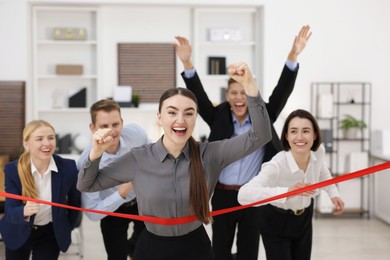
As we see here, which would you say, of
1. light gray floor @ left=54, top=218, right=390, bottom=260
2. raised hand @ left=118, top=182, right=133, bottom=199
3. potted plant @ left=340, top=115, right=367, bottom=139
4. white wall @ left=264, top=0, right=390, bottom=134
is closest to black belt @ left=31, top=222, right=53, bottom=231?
raised hand @ left=118, top=182, right=133, bottom=199

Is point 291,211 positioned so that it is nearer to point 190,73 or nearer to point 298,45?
point 298,45

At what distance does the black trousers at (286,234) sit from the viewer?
3484 millimetres

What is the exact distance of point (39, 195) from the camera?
3738mm

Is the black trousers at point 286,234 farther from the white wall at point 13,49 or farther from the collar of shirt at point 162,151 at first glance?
the white wall at point 13,49

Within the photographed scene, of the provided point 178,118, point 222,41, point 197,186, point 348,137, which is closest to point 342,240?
point 348,137

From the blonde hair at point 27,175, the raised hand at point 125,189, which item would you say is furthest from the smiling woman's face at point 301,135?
the blonde hair at point 27,175

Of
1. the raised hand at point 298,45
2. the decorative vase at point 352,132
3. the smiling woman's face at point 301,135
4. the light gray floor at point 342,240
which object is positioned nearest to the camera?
the smiling woman's face at point 301,135

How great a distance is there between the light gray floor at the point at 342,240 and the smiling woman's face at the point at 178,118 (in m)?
3.63

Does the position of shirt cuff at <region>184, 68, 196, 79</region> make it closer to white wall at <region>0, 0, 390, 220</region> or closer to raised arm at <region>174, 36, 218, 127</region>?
raised arm at <region>174, 36, 218, 127</region>

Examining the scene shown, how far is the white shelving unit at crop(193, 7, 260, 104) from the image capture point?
26.2 feet

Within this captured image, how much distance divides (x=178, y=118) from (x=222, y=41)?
18.2ft

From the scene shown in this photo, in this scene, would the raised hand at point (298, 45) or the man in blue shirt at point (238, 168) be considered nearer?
the raised hand at point (298, 45)

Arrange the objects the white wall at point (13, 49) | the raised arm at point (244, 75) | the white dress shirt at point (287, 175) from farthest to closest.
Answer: the white wall at point (13, 49), the white dress shirt at point (287, 175), the raised arm at point (244, 75)

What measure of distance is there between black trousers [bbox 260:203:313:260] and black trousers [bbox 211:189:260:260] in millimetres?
508
